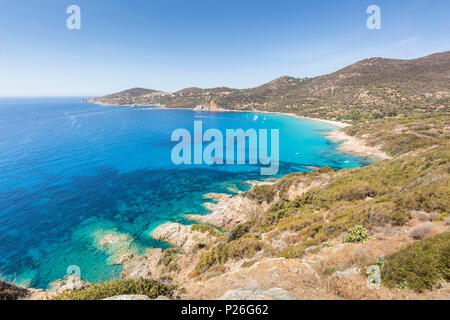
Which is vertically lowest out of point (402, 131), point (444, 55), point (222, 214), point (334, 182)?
point (222, 214)

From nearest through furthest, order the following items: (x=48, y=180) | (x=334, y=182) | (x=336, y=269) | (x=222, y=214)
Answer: (x=336, y=269), (x=334, y=182), (x=222, y=214), (x=48, y=180)

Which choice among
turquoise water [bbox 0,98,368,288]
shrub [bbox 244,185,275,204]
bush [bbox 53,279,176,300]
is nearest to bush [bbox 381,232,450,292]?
bush [bbox 53,279,176,300]

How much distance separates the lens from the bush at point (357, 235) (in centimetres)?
973

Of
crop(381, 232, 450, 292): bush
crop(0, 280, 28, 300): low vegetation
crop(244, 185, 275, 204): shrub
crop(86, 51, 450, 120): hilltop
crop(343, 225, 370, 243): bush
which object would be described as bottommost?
crop(244, 185, 275, 204): shrub

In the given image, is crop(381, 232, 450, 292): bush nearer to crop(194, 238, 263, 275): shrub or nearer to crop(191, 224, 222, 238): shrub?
crop(194, 238, 263, 275): shrub

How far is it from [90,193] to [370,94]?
143849 millimetres

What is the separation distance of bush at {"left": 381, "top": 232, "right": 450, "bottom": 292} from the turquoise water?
2129 cm

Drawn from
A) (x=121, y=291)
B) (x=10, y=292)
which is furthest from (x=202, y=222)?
(x=10, y=292)

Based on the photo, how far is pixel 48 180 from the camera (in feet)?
121

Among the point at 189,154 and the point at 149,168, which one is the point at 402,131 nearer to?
the point at 189,154

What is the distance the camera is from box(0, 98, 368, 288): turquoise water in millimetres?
20141

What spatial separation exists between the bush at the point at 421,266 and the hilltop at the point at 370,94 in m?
101
